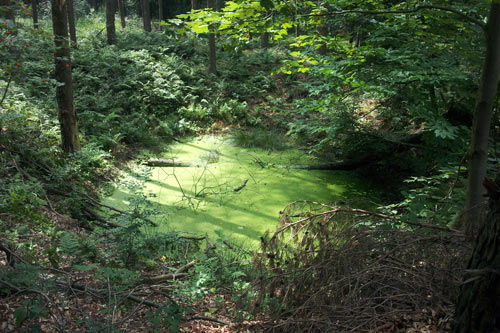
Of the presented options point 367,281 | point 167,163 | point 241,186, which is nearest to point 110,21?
point 167,163

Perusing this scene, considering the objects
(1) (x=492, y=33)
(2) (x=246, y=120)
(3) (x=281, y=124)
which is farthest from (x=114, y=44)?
(1) (x=492, y=33)

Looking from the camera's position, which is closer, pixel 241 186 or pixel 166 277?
pixel 166 277

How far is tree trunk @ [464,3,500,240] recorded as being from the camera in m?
2.34

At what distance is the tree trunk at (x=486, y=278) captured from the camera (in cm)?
136

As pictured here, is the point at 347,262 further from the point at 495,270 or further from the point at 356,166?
the point at 356,166

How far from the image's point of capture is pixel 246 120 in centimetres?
1113

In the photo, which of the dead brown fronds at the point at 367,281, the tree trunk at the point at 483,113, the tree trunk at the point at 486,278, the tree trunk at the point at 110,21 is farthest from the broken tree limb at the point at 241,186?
the tree trunk at the point at 110,21

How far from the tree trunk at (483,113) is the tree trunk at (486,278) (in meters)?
0.88

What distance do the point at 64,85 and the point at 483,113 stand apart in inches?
241

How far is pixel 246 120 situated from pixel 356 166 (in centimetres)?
459

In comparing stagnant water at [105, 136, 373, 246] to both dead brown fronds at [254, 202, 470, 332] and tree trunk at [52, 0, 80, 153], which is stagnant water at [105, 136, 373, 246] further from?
dead brown fronds at [254, 202, 470, 332]

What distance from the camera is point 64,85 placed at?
19.4 feet

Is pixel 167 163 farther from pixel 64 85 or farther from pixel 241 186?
pixel 64 85

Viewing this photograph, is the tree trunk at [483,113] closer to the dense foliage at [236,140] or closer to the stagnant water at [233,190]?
the dense foliage at [236,140]
